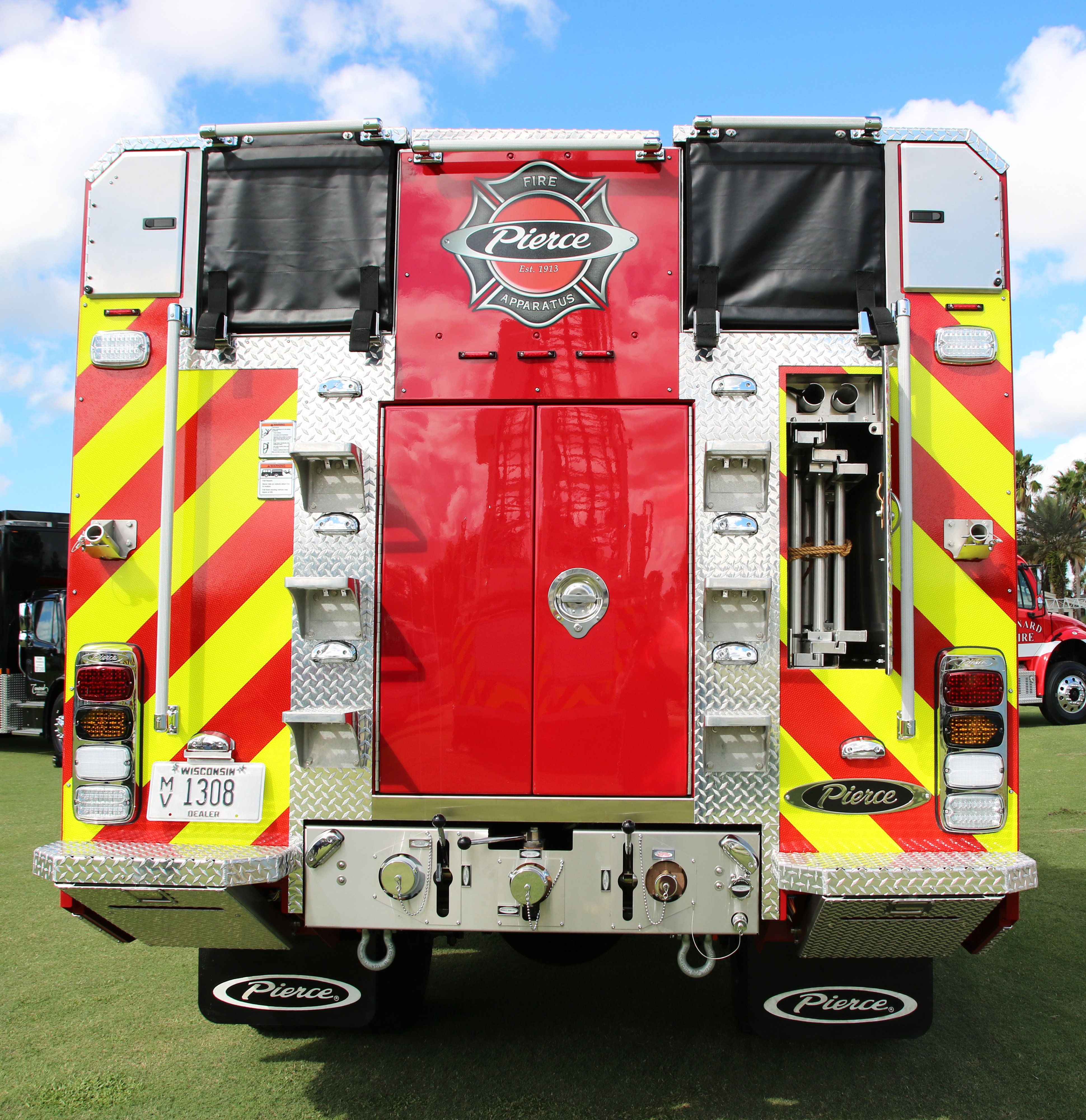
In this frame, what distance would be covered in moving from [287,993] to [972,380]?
3.05 metres

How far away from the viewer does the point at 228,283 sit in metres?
3.19

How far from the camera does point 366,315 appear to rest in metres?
3.08

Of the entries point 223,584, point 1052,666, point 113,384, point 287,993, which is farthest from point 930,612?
point 1052,666

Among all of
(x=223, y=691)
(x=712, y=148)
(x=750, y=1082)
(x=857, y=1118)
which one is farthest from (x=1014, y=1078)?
(x=712, y=148)

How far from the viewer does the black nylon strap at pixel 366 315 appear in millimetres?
3074

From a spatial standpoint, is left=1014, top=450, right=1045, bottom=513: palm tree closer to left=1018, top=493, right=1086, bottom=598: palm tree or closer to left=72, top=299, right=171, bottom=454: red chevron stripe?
left=1018, top=493, right=1086, bottom=598: palm tree

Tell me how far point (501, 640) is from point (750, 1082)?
1832 millimetres

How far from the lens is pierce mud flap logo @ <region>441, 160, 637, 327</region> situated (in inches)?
121

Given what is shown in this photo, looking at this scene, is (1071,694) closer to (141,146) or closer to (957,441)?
(957,441)

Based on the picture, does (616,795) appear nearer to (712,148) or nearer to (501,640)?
(501,640)

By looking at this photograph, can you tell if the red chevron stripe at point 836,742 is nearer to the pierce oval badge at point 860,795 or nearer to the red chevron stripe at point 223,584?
the pierce oval badge at point 860,795

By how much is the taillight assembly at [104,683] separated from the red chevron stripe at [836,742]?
2.07 metres

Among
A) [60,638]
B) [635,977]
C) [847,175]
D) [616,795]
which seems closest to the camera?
[616,795]

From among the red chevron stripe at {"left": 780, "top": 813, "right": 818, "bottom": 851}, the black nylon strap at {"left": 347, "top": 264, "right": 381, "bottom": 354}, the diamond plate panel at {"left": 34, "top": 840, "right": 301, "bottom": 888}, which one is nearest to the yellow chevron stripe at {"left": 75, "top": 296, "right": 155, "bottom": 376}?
the black nylon strap at {"left": 347, "top": 264, "right": 381, "bottom": 354}
